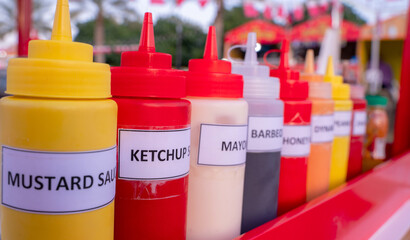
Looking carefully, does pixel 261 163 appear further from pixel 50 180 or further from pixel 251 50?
pixel 50 180

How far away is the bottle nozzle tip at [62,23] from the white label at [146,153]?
10 cm

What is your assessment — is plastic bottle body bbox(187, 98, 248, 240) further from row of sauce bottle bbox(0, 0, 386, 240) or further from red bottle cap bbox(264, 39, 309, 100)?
red bottle cap bbox(264, 39, 309, 100)

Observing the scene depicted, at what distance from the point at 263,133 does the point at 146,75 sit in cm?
20

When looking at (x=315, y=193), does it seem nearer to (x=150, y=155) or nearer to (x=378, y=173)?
(x=378, y=173)

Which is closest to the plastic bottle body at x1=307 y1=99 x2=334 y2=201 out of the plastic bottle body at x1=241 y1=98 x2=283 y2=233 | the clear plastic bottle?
the plastic bottle body at x1=241 y1=98 x2=283 y2=233

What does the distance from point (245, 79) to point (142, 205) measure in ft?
0.74

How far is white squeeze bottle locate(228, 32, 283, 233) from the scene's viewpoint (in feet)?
1.59

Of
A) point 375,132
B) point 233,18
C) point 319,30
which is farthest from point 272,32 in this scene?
point 233,18

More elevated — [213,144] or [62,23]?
[62,23]

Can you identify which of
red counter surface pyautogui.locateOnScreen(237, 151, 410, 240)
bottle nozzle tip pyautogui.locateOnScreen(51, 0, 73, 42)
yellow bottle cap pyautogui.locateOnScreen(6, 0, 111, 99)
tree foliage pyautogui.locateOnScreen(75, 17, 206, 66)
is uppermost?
tree foliage pyautogui.locateOnScreen(75, 17, 206, 66)

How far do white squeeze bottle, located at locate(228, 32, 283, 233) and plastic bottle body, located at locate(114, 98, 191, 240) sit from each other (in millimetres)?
142

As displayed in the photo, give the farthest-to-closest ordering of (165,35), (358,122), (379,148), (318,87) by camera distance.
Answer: (165,35) → (379,148) → (358,122) → (318,87)

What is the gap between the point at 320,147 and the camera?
631 mm

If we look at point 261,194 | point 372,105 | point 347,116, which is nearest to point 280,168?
point 261,194
